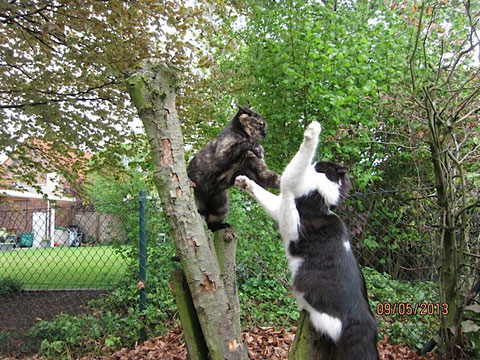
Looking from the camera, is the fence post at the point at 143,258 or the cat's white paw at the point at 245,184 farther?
the fence post at the point at 143,258

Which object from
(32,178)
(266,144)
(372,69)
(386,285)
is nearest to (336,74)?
A: (372,69)

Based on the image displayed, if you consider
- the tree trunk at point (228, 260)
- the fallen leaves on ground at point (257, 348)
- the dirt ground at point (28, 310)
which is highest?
the tree trunk at point (228, 260)

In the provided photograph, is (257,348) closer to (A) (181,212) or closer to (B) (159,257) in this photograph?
(B) (159,257)

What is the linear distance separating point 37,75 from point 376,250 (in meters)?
6.30

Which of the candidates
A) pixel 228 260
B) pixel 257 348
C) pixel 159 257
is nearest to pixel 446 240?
pixel 257 348

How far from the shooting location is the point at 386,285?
15.3 feet

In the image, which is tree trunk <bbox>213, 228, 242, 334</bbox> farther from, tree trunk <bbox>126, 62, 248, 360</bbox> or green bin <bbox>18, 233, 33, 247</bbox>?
green bin <bbox>18, 233, 33, 247</bbox>

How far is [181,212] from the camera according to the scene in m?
1.78

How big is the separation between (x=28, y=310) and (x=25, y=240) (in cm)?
196

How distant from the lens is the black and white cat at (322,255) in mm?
1759

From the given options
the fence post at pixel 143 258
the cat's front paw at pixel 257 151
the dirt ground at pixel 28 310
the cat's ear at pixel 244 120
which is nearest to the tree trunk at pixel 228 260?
the cat's front paw at pixel 257 151

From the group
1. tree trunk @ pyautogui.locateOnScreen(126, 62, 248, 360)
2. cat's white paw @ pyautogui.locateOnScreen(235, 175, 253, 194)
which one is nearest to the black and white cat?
cat's white paw @ pyautogui.locateOnScreen(235, 175, 253, 194)
